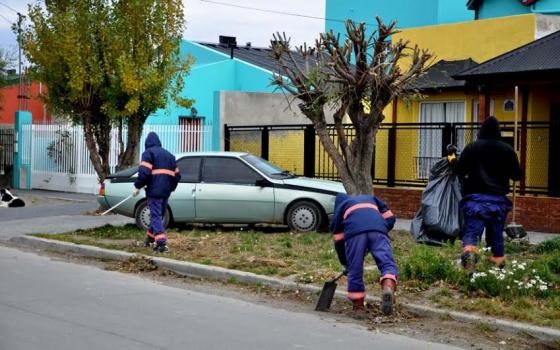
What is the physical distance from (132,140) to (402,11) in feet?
48.2

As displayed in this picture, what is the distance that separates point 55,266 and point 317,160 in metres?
9.06

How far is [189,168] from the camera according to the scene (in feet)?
48.1

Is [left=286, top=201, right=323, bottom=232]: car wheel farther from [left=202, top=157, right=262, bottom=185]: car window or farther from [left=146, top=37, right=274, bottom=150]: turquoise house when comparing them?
[left=146, top=37, right=274, bottom=150]: turquoise house

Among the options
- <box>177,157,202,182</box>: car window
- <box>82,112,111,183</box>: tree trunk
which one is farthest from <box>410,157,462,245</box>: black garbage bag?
<box>82,112,111,183</box>: tree trunk

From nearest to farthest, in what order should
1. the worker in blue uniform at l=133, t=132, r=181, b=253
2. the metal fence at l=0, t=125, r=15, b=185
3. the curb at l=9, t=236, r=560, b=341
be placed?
1. the curb at l=9, t=236, r=560, b=341
2. the worker in blue uniform at l=133, t=132, r=181, b=253
3. the metal fence at l=0, t=125, r=15, b=185

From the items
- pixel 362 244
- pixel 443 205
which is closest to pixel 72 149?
pixel 443 205

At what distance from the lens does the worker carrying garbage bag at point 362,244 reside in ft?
26.0

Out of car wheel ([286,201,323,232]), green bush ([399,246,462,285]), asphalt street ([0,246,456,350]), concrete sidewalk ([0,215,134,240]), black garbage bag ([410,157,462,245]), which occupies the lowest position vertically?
asphalt street ([0,246,456,350])

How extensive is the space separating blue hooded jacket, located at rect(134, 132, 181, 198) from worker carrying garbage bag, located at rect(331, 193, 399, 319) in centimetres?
439

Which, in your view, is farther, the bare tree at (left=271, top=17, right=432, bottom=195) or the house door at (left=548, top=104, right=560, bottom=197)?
the house door at (left=548, top=104, right=560, bottom=197)

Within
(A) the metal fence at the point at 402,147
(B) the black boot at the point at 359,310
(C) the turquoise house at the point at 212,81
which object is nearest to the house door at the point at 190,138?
(A) the metal fence at the point at 402,147

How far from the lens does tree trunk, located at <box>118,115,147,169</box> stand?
18.8 m

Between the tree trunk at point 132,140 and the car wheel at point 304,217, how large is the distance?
244 inches

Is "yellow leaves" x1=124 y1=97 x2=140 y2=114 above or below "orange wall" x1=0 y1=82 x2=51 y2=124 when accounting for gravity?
below
